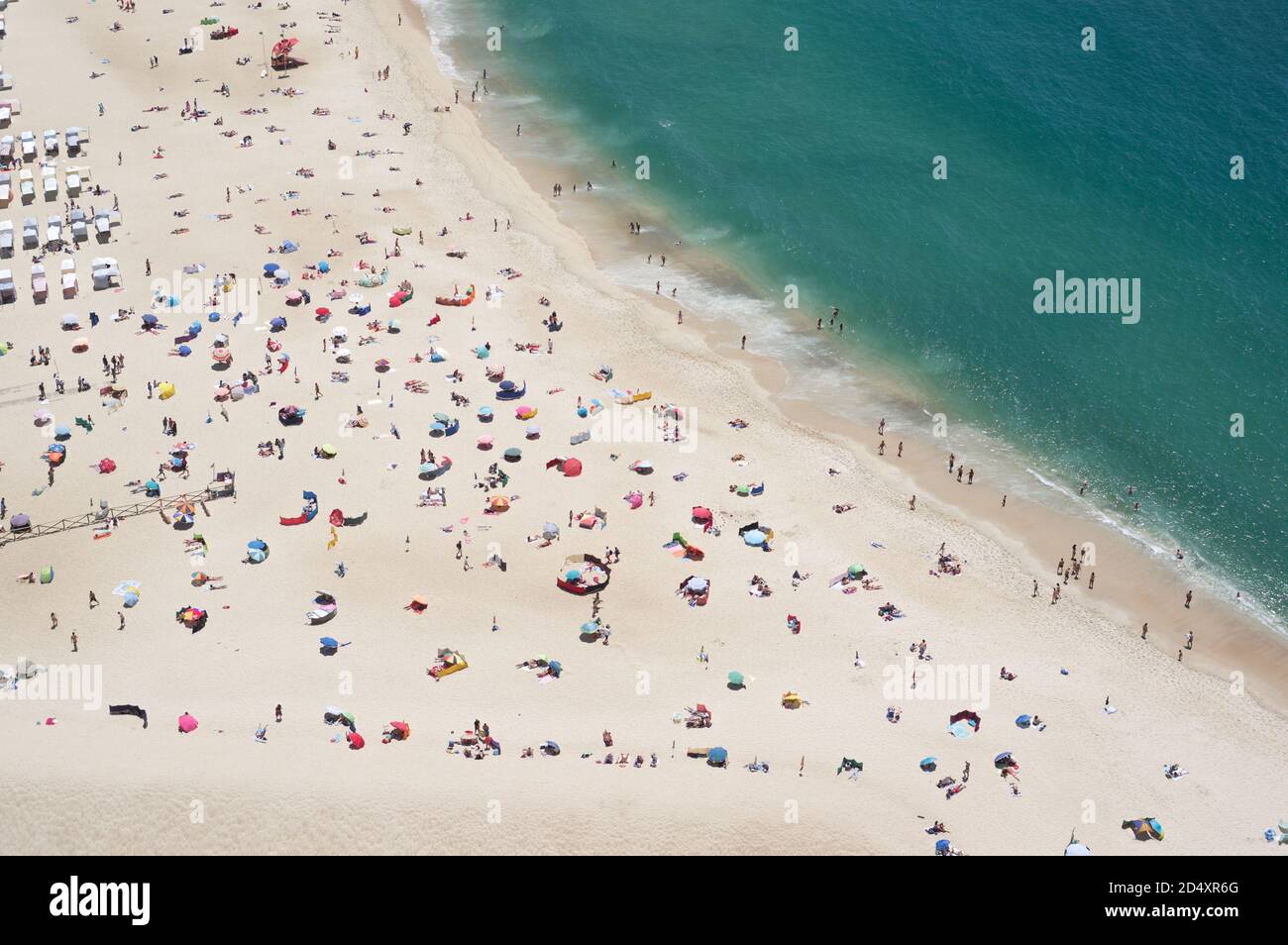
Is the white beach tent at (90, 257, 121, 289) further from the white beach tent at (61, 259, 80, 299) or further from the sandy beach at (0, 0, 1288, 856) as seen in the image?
the white beach tent at (61, 259, 80, 299)

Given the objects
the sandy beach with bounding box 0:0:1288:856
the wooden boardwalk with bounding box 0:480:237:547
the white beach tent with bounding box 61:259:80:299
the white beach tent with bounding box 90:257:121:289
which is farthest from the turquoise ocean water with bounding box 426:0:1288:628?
the white beach tent with bounding box 61:259:80:299

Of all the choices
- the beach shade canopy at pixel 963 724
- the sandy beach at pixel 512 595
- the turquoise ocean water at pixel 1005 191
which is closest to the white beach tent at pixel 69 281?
the sandy beach at pixel 512 595

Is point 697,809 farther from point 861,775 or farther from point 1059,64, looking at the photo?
point 1059,64

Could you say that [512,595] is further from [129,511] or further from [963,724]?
[963,724]
